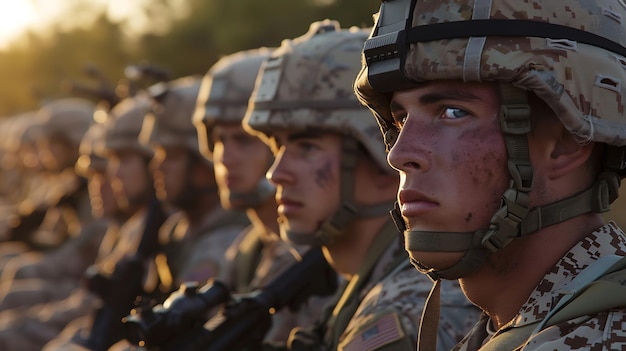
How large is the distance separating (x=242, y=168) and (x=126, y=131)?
4.27m

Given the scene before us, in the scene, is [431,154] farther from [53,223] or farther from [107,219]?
[53,223]

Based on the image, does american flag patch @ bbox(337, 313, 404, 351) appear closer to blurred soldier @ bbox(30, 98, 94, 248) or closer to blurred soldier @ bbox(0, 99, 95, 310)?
blurred soldier @ bbox(0, 99, 95, 310)

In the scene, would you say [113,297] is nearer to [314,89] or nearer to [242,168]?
[242,168]

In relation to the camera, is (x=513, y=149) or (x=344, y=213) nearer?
(x=513, y=149)

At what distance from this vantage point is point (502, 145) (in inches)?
128

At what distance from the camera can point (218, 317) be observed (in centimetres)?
590

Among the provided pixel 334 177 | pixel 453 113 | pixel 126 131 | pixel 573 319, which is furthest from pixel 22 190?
pixel 573 319

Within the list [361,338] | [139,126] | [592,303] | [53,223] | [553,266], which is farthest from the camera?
[53,223]

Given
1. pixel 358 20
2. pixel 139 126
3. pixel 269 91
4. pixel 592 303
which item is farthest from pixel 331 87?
pixel 358 20

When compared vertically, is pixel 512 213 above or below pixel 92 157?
above

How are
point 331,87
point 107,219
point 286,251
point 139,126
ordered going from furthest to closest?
point 107,219 < point 139,126 < point 286,251 < point 331,87

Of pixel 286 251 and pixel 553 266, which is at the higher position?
pixel 553 266

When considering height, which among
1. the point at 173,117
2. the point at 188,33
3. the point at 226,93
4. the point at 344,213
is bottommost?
the point at 188,33

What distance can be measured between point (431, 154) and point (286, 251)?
3.64 metres
